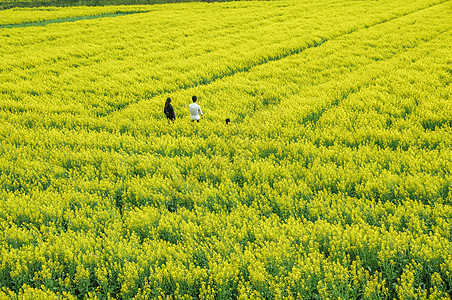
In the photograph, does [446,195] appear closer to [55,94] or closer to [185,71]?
[185,71]

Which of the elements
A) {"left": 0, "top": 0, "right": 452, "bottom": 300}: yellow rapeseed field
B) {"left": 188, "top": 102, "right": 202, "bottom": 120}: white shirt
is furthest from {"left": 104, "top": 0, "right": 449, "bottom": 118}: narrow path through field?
{"left": 188, "top": 102, "right": 202, "bottom": 120}: white shirt

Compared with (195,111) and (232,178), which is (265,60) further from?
(232,178)

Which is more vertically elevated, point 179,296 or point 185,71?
point 185,71

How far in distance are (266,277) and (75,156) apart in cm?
567

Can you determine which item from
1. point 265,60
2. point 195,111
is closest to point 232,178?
point 195,111

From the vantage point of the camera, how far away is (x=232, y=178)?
636cm

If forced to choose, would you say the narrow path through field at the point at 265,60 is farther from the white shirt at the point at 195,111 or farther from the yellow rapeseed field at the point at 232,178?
the white shirt at the point at 195,111

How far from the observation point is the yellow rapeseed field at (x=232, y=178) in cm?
386

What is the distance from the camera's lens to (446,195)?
518cm

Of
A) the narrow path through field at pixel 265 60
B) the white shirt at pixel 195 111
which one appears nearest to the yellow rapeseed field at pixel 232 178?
the narrow path through field at pixel 265 60

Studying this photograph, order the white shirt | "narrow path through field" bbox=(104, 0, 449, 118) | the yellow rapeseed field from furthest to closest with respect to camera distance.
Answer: "narrow path through field" bbox=(104, 0, 449, 118), the white shirt, the yellow rapeseed field

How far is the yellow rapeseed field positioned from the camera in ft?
12.6

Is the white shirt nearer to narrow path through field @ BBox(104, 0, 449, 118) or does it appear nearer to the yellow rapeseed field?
the yellow rapeseed field

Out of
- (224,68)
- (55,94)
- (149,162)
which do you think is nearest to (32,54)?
(55,94)
